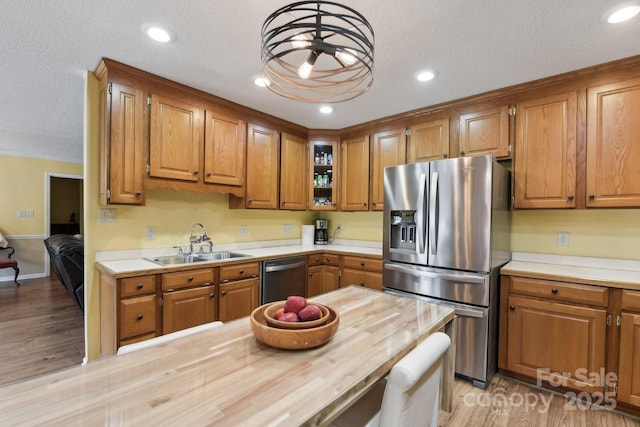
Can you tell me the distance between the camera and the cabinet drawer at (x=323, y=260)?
11.2 feet

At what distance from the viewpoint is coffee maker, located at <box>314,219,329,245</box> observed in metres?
4.14

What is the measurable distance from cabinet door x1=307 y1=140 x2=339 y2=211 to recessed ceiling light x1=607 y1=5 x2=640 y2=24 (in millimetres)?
2602

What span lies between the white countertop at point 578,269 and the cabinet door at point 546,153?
50cm

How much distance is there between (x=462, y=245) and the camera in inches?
93.0

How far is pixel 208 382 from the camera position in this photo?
33.2 inches

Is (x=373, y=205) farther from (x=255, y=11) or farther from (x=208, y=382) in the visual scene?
(x=208, y=382)

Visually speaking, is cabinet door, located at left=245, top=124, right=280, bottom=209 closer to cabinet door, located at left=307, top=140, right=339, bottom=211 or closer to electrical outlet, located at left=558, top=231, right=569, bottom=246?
cabinet door, located at left=307, top=140, right=339, bottom=211

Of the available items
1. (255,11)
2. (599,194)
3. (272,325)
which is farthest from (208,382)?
(599,194)

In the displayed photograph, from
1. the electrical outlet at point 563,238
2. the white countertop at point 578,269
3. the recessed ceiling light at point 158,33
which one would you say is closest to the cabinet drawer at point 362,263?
the white countertop at point 578,269

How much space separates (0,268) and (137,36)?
5.65m

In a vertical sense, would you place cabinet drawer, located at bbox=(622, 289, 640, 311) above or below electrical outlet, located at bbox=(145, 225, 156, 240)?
below

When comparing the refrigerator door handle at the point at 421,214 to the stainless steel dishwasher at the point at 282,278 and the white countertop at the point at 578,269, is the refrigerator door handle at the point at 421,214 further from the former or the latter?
the stainless steel dishwasher at the point at 282,278

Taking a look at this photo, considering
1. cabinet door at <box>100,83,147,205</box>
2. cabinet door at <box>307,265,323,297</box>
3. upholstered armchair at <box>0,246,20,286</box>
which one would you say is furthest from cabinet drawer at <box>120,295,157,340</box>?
upholstered armchair at <box>0,246,20,286</box>

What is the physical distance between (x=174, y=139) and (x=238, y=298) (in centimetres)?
150
